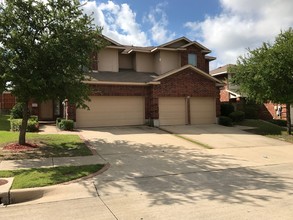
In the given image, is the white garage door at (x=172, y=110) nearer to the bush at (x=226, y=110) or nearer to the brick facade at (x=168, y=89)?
the brick facade at (x=168, y=89)

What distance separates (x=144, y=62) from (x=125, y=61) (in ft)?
5.55

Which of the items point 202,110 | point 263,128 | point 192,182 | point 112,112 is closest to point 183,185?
point 192,182

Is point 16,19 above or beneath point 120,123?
above

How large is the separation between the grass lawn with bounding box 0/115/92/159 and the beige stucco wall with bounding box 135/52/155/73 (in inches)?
466

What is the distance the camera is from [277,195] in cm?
741

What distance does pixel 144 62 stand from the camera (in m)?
27.2

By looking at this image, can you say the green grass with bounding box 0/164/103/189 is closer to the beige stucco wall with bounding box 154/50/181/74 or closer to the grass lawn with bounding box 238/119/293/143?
the grass lawn with bounding box 238/119/293/143

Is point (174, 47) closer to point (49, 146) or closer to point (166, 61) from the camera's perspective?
point (166, 61)

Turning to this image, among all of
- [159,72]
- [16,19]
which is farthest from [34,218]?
[159,72]

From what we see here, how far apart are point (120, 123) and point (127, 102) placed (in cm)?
163

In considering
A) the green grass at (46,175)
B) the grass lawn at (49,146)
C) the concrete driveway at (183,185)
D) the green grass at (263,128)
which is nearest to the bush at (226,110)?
the green grass at (263,128)

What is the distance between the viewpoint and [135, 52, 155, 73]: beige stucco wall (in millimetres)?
26969

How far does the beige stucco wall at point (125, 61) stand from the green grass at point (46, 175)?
17921mm

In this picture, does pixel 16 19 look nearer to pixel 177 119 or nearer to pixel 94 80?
pixel 94 80
